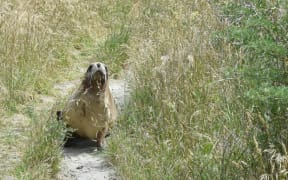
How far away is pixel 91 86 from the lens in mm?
6309

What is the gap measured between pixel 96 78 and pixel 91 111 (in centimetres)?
32

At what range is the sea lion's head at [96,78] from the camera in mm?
6234

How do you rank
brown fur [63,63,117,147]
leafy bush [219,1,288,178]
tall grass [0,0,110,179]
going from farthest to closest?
brown fur [63,63,117,147], tall grass [0,0,110,179], leafy bush [219,1,288,178]

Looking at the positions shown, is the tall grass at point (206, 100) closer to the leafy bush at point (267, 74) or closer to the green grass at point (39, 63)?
the leafy bush at point (267, 74)

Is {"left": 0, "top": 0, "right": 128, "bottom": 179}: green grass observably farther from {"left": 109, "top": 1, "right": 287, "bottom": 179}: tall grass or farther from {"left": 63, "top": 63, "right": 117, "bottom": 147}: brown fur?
{"left": 109, "top": 1, "right": 287, "bottom": 179}: tall grass

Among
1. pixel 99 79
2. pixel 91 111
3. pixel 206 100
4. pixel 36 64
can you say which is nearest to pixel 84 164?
pixel 91 111

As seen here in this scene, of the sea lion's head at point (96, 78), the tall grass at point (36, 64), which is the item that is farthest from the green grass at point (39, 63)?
the sea lion's head at point (96, 78)

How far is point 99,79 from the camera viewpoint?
626 centimetres

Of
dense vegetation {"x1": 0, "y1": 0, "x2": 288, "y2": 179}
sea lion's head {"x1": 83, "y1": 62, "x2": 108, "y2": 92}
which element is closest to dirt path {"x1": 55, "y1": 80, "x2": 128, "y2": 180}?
dense vegetation {"x1": 0, "y1": 0, "x2": 288, "y2": 179}

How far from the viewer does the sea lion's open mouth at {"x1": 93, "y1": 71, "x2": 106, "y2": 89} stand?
6.23m

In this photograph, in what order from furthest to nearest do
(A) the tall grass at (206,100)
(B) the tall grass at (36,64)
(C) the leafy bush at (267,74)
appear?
(B) the tall grass at (36,64), (A) the tall grass at (206,100), (C) the leafy bush at (267,74)

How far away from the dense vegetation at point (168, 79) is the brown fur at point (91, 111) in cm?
20

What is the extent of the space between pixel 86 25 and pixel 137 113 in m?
3.75

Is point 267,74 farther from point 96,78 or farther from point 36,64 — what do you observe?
point 36,64
